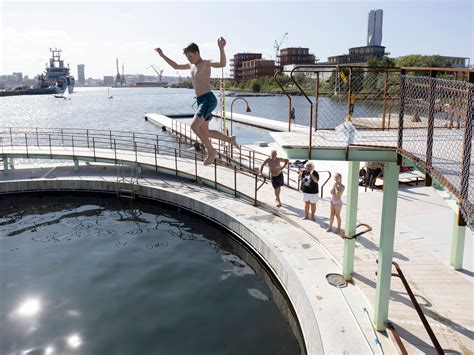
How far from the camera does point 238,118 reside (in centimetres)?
4875

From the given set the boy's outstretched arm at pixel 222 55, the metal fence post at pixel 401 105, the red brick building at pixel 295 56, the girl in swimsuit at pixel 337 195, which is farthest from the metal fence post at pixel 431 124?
the red brick building at pixel 295 56

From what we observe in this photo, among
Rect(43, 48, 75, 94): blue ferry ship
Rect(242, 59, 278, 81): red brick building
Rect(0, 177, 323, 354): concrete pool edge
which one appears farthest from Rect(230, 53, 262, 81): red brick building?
Rect(0, 177, 323, 354): concrete pool edge

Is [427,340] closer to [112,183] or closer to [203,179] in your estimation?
[203,179]

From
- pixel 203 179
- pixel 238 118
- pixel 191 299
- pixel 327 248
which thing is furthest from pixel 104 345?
pixel 238 118

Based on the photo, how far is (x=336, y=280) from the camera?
832cm

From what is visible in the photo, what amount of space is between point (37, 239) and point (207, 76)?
1033cm

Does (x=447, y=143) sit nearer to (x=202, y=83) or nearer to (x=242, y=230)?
(x=202, y=83)

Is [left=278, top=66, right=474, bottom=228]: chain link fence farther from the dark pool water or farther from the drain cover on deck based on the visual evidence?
the dark pool water

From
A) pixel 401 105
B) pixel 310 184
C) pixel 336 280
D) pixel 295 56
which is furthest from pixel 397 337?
pixel 295 56

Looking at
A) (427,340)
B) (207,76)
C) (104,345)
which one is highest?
(207,76)

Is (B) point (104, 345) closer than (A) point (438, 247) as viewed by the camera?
Yes

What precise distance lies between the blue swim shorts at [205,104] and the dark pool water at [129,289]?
14.6 feet

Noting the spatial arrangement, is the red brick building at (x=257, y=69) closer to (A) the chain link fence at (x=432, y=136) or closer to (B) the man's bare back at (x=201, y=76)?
(A) the chain link fence at (x=432, y=136)

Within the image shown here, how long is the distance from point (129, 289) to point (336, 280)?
491 cm
